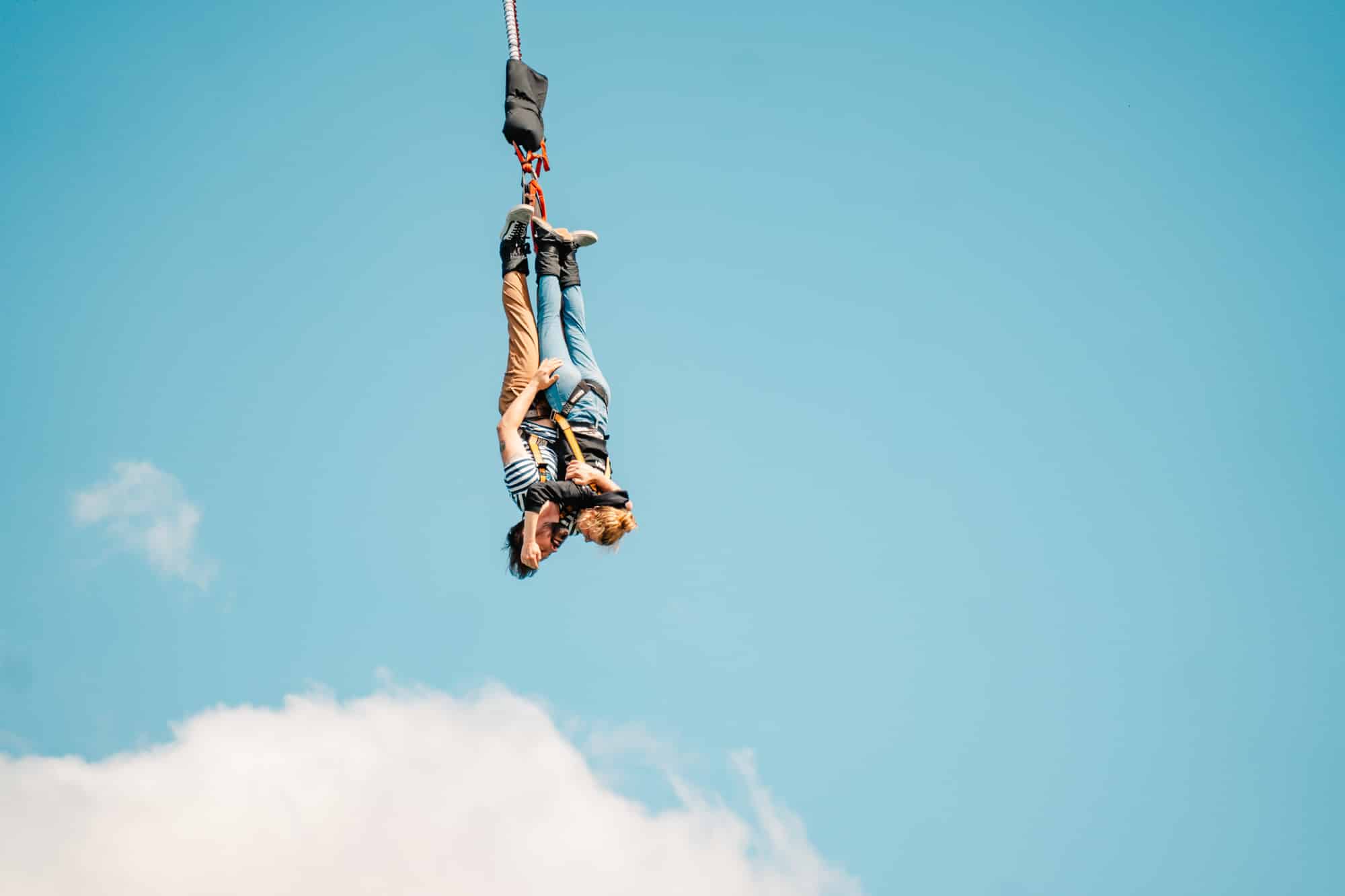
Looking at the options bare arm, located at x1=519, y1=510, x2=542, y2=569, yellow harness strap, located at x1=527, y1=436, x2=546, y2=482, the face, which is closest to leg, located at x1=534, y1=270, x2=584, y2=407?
yellow harness strap, located at x1=527, y1=436, x2=546, y2=482

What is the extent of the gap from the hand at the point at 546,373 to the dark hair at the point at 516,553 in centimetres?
127

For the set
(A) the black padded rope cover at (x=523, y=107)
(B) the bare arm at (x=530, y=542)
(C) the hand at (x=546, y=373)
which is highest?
(A) the black padded rope cover at (x=523, y=107)

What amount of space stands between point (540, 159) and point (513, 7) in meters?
1.33

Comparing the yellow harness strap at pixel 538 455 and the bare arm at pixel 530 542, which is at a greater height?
the yellow harness strap at pixel 538 455

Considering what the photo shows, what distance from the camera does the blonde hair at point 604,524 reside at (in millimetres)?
13445

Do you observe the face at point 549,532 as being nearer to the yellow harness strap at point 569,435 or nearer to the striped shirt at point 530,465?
the striped shirt at point 530,465

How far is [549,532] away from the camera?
13484mm

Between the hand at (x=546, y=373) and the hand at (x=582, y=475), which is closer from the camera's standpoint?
the hand at (x=582, y=475)

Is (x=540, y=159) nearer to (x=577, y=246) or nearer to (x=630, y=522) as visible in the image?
(x=577, y=246)

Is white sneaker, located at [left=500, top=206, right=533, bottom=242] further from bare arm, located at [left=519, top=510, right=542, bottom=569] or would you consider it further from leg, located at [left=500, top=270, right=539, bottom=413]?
bare arm, located at [left=519, top=510, right=542, bottom=569]

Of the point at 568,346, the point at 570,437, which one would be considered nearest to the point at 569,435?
the point at 570,437

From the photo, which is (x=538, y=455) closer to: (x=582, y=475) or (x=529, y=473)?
(x=529, y=473)

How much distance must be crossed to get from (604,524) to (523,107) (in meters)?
3.84

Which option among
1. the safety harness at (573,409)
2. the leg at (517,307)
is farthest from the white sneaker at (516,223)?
the safety harness at (573,409)
